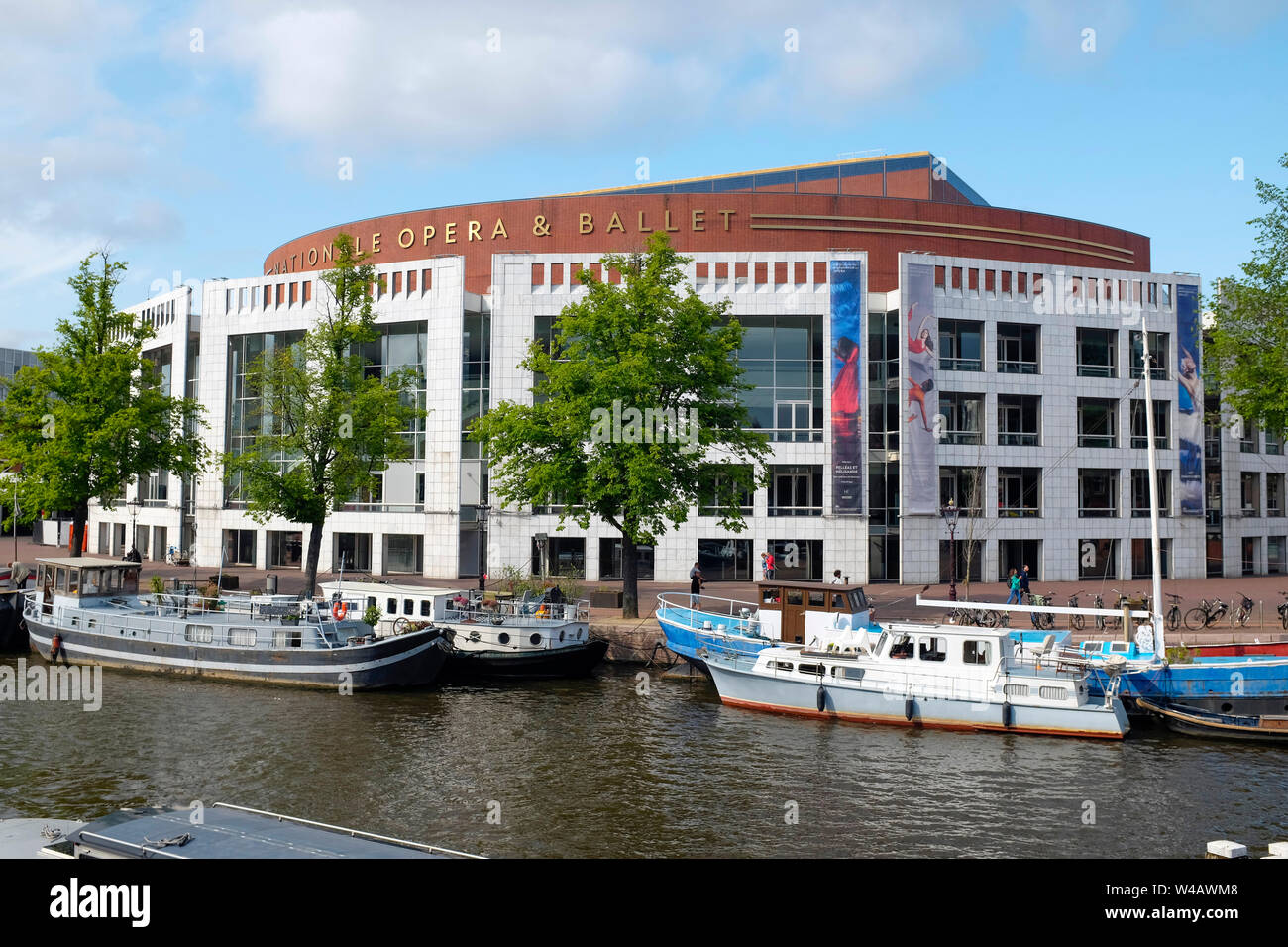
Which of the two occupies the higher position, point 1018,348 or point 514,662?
point 1018,348

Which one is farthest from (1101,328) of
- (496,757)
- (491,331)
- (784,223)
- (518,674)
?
(496,757)

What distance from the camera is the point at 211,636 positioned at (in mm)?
30625

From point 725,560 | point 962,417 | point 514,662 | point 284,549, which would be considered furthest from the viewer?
point 284,549

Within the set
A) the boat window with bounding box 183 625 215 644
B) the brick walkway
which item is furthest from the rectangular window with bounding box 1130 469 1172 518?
the boat window with bounding box 183 625 215 644

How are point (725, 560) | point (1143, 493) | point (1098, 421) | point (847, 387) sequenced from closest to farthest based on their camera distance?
point (847, 387) → point (725, 560) → point (1098, 421) → point (1143, 493)

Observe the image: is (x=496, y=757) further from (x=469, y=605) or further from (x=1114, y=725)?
(x=1114, y=725)

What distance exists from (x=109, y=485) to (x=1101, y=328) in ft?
177

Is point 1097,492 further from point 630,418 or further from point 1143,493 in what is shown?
point 630,418

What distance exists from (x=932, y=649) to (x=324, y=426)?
24.9 m

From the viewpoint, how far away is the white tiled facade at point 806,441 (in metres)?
53.8

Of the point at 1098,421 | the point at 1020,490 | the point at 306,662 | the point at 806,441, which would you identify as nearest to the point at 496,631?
the point at 306,662

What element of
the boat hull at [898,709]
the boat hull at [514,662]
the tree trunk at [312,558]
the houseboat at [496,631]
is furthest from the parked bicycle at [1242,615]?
the tree trunk at [312,558]

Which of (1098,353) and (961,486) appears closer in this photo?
(961,486)

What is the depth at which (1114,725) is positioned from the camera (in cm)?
2452
